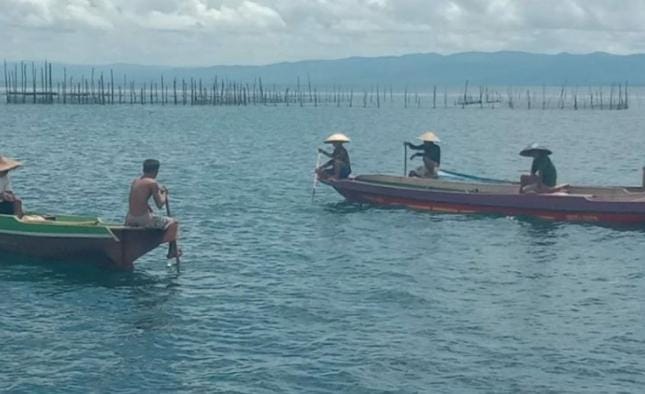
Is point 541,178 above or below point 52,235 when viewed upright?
above

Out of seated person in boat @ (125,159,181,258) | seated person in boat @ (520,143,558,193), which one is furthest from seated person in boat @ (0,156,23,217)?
seated person in boat @ (520,143,558,193)

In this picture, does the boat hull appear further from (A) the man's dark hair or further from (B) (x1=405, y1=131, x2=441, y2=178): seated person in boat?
(A) the man's dark hair

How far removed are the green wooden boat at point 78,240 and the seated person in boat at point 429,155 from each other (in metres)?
12.8

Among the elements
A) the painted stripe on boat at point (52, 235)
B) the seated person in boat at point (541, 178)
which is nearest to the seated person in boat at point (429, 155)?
the seated person in boat at point (541, 178)

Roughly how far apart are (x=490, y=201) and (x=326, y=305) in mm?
11708

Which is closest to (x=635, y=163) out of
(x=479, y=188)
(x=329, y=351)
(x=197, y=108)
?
(x=479, y=188)

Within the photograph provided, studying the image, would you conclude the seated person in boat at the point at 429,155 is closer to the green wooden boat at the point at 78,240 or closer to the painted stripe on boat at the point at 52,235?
the green wooden boat at the point at 78,240

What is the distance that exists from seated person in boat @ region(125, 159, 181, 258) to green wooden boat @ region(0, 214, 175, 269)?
12 centimetres

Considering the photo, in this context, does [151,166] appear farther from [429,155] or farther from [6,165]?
[429,155]

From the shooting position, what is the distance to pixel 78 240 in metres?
22.0

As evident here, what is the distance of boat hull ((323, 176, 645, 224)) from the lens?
29042 mm

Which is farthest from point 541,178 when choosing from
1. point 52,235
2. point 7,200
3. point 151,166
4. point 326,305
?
point 7,200

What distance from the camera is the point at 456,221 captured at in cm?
3028

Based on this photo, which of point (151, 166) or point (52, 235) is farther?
point (52, 235)
